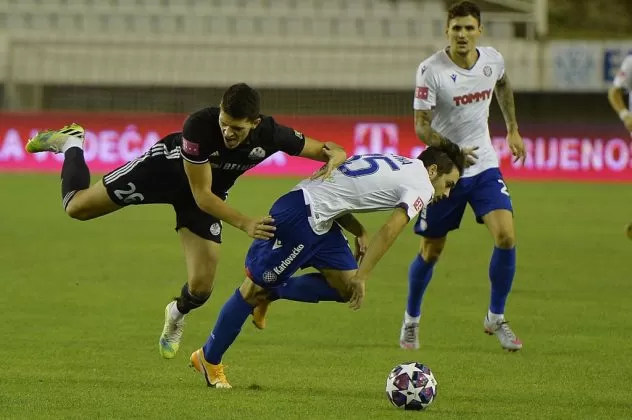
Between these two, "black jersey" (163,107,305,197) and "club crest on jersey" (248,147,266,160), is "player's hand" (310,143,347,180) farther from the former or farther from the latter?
"club crest on jersey" (248,147,266,160)

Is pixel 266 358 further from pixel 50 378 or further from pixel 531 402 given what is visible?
pixel 531 402

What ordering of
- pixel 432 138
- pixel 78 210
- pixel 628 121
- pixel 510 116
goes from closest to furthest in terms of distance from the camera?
pixel 78 210
pixel 432 138
pixel 510 116
pixel 628 121

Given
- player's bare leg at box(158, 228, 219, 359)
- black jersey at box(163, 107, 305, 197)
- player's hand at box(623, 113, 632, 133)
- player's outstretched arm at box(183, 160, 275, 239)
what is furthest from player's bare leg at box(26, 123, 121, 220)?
player's hand at box(623, 113, 632, 133)

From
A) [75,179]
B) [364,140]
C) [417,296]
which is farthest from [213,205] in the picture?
[364,140]

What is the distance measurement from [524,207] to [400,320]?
32.6 ft

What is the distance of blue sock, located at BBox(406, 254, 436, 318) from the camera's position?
8.96m

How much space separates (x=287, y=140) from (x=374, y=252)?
0.95 meters

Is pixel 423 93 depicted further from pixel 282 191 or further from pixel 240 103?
pixel 282 191

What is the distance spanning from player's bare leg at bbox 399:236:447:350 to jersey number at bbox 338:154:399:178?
71.3 inches

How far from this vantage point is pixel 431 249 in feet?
30.3

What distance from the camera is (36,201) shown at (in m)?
19.6

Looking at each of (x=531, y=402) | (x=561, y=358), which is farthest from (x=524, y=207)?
(x=531, y=402)

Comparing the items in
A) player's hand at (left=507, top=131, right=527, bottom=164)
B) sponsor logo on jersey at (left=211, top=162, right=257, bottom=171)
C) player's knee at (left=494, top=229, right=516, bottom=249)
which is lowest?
player's knee at (left=494, top=229, right=516, bottom=249)

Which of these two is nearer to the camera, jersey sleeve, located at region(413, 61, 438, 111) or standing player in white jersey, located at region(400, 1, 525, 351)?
standing player in white jersey, located at region(400, 1, 525, 351)
